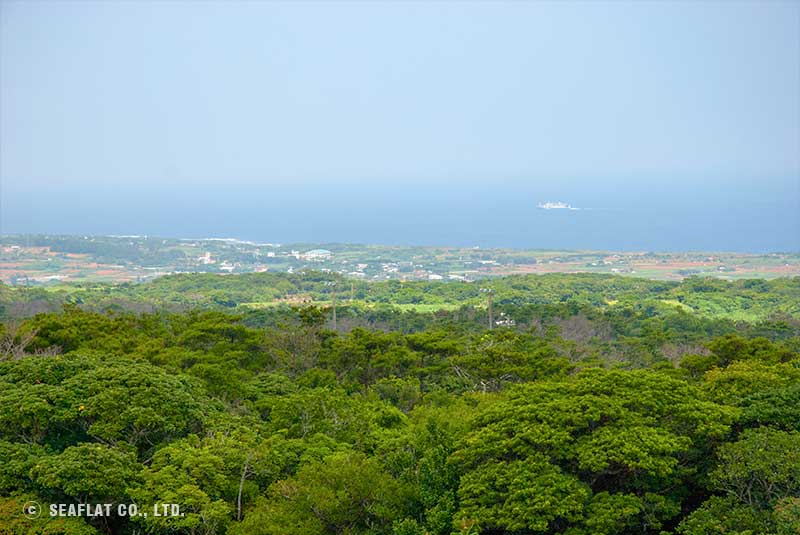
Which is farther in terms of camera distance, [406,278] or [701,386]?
[406,278]

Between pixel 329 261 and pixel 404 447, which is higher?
pixel 404 447

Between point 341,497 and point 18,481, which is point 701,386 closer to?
point 341,497

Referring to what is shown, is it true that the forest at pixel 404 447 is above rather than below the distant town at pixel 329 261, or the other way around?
above

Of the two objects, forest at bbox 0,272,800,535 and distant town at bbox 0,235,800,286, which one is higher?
forest at bbox 0,272,800,535

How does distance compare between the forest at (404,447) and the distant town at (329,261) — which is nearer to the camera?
the forest at (404,447)

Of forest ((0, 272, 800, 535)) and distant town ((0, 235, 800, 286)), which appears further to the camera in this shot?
distant town ((0, 235, 800, 286))

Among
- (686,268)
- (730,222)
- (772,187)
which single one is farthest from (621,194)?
(686,268)

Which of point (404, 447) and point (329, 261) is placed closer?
point (404, 447)

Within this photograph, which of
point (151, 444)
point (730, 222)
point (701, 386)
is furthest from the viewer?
point (730, 222)
